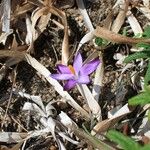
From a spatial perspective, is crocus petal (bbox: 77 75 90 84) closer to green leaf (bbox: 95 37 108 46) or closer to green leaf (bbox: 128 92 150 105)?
green leaf (bbox: 95 37 108 46)

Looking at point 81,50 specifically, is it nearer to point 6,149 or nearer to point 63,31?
point 63,31

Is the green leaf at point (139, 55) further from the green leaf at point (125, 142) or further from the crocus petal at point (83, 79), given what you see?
the green leaf at point (125, 142)

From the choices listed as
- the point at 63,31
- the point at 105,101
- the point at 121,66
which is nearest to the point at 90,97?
the point at 105,101

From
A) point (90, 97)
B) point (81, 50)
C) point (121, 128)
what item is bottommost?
point (121, 128)

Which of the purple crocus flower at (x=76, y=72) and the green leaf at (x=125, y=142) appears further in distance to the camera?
the purple crocus flower at (x=76, y=72)

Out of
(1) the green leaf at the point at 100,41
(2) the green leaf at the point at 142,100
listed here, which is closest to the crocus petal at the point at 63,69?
(1) the green leaf at the point at 100,41

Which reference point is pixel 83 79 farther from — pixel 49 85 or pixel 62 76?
pixel 49 85

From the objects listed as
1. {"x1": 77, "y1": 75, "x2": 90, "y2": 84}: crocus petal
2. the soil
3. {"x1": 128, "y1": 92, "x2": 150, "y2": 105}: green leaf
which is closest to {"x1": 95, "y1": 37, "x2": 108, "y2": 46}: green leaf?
the soil

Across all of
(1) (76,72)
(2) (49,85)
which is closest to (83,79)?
(1) (76,72)
